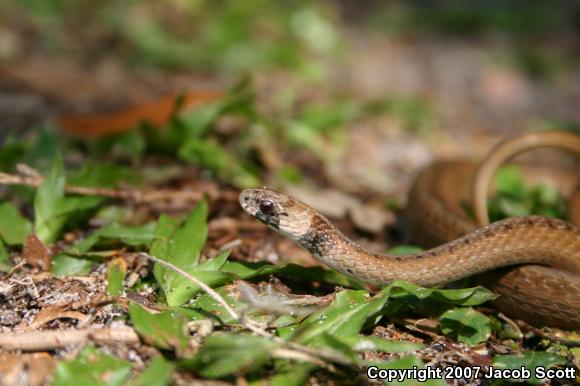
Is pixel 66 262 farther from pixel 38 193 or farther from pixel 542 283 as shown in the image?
pixel 542 283

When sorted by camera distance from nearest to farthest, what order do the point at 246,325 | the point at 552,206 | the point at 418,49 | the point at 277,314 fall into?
the point at 246,325 → the point at 277,314 → the point at 552,206 → the point at 418,49

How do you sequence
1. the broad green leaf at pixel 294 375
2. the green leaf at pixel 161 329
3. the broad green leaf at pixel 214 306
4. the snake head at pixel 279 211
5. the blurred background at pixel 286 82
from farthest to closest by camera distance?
1. the blurred background at pixel 286 82
2. the snake head at pixel 279 211
3. the broad green leaf at pixel 214 306
4. the green leaf at pixel 161 329
5. the broad green leaf at pixel 294 375

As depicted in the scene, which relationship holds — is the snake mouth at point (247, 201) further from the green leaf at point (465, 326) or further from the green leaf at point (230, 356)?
the green leaf at point (465, 326)

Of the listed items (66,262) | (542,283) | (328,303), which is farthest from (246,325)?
(542,283)

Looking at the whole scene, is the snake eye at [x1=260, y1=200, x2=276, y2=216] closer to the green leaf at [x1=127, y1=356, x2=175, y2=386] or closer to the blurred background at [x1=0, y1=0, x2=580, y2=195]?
the green leaf at [x1=127, y1=356, x2=175, y2=386]

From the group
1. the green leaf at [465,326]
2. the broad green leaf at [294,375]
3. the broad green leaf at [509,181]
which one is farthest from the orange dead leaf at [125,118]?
the broad green leaf at [294,375]

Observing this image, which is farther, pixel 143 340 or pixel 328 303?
pixel 328 303

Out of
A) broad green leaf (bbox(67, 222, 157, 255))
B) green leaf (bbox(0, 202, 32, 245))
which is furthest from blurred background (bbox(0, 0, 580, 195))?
broad green leaf (bbox(67, 222, 157, 255))

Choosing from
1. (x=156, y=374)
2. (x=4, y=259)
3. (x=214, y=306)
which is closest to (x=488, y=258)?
(x=214, y=306)
